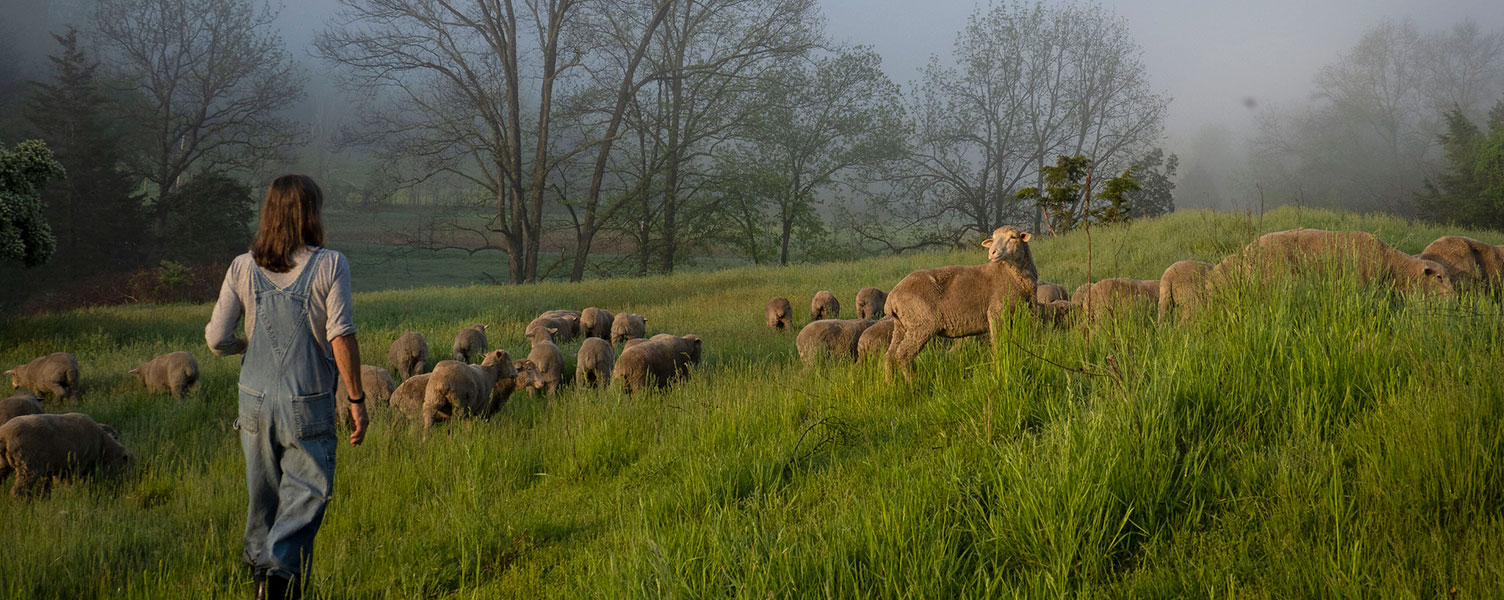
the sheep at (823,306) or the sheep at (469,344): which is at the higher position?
the sheep at (823,306)

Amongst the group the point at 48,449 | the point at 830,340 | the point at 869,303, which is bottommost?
the point at 48,449

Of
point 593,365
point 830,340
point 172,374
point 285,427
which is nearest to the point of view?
point 285,427

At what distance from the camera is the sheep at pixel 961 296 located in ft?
19.0

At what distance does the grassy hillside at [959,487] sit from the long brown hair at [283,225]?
5.38 ft

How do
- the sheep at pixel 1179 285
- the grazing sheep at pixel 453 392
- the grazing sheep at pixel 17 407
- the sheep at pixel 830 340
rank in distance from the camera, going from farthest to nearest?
the sheep at pixel 830 340
the sheep at pixel 1179 285
the grazing sheep at pixel 453 392
the grazing sheep at pixel 17 407

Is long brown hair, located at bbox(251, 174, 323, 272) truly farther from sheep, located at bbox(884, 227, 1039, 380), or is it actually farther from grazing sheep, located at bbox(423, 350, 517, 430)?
sheep, located at bbox(884, 227, 1039, 380)

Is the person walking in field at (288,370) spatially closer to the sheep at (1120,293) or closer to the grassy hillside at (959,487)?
the grassy hillside at (959,487)

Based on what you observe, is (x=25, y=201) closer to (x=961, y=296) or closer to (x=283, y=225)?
(x=283, y=225)

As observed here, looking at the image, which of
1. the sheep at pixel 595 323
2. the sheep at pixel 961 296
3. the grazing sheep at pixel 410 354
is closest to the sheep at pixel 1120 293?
the sheep at pixel 961 296

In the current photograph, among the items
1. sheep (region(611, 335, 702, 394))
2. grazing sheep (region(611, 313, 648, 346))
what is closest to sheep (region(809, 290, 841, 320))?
grazing sheep (region(611, 313, 648, 346))

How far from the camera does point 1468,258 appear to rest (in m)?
7.48

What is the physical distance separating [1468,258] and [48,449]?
12794mm

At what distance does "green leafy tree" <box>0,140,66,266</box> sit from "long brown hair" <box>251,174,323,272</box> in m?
13.7

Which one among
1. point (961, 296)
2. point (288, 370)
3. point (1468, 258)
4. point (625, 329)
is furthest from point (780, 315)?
point (288, 370)
